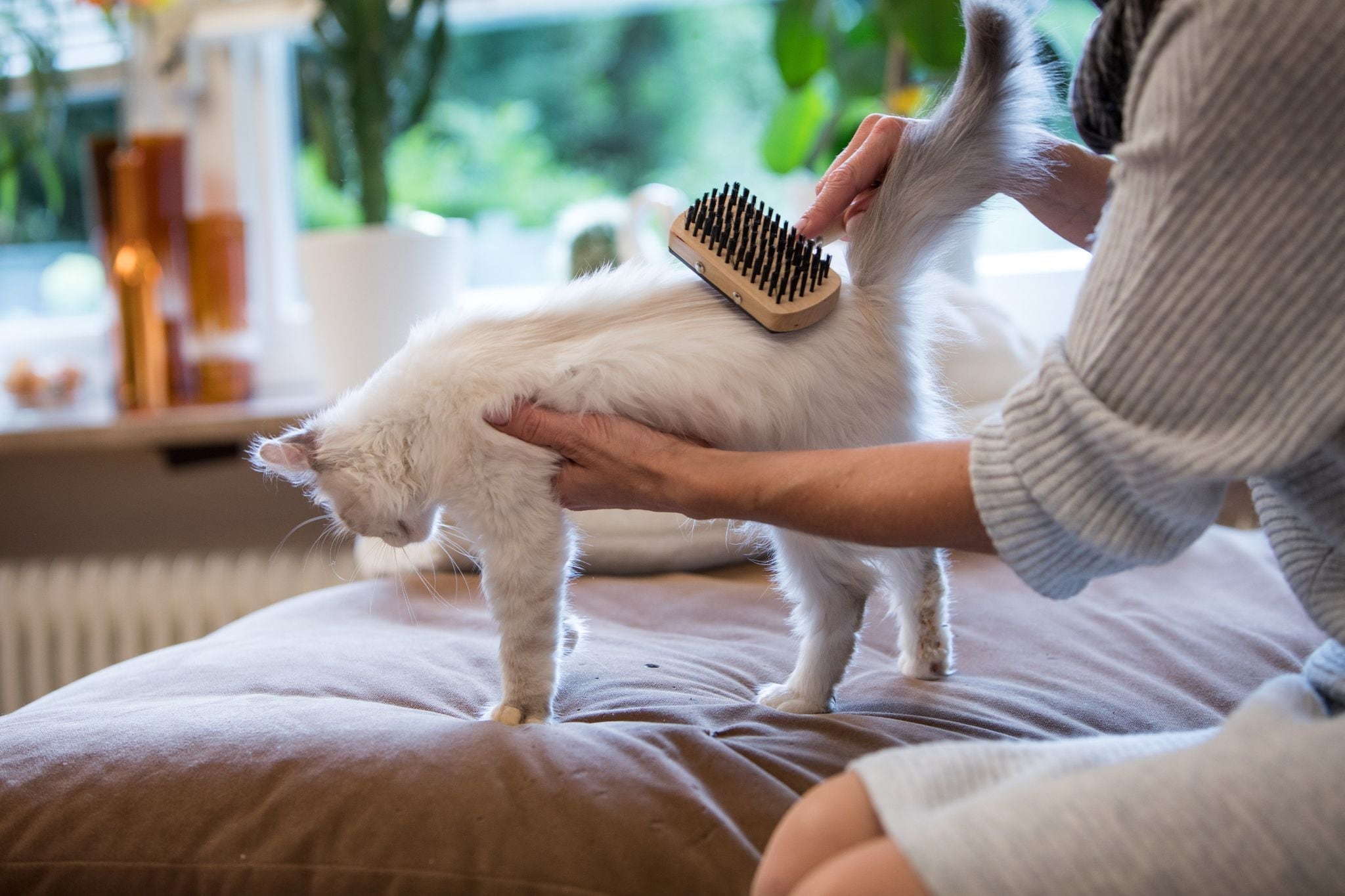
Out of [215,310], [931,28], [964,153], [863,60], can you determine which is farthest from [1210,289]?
[215,310]

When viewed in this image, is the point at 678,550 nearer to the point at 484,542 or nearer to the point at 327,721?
the point at 484,542

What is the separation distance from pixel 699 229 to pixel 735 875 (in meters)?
0.60

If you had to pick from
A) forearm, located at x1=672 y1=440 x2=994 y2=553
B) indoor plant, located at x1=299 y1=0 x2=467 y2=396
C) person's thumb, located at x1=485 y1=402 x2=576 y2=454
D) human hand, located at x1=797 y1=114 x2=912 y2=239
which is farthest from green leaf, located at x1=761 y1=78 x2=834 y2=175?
forearm, located at x1=672 y1=440 x2=994 y2=553

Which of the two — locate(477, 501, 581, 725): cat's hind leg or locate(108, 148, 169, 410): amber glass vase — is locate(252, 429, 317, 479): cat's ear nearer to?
locate(477, 501, 581, 725): cat's hind leg

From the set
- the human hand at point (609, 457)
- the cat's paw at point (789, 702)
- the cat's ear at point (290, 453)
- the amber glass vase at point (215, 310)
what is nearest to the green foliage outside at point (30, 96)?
the amber glass vase at point (215, 310)

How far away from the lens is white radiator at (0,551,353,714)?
1.98m

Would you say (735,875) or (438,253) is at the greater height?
(438,253)

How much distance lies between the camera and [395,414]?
1050 millimetres

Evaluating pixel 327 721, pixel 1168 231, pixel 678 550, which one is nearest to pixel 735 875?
pixel 327 721

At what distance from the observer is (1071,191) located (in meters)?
1.03

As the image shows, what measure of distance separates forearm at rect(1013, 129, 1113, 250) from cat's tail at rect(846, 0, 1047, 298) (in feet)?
0.17

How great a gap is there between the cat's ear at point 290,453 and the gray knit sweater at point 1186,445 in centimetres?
68

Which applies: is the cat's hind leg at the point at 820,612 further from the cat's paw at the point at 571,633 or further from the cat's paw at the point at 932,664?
the cat's paw at the point at 571,633

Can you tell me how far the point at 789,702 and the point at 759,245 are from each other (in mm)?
446
